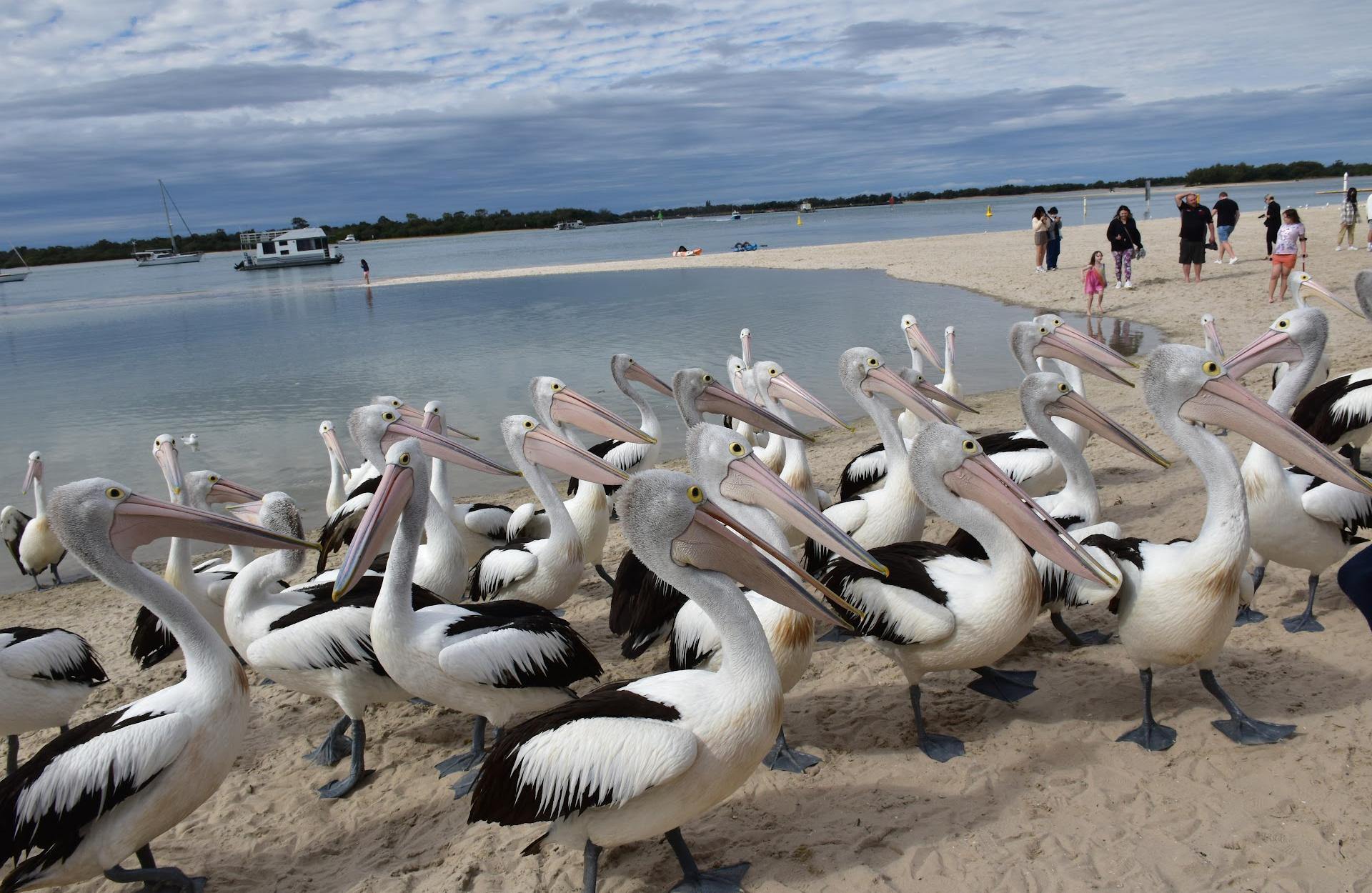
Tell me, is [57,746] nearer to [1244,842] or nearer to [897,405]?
[1244,842]

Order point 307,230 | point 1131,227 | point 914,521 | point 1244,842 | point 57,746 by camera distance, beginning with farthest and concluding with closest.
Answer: point 307,230
point 1131,227
point 914,521
point 57,746
point 1244,842

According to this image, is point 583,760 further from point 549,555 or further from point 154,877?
point 549,555

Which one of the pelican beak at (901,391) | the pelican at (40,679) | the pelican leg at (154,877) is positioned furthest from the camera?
the pelican beak at (901,391)

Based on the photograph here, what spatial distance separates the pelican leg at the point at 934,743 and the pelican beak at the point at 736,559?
3.61 ft

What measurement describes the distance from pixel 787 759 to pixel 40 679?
3.31 m

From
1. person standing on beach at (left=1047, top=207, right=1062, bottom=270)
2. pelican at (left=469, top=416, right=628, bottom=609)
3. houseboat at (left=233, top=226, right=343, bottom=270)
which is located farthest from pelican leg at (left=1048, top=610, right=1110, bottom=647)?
houseboat at (left=233, top=226, right=343, bottom=270)

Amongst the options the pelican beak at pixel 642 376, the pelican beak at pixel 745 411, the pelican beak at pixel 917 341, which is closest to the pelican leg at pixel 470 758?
the pelican beak at pixel 745 411

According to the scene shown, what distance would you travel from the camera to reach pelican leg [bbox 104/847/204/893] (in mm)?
3453

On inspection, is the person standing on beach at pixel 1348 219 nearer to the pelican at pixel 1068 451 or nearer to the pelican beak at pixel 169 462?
the pelican at pixel 1068 451

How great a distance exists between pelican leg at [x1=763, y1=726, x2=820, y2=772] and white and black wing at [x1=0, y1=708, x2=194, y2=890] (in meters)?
2.18

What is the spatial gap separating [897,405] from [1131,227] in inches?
419

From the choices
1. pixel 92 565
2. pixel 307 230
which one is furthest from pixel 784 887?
pixel 307 230

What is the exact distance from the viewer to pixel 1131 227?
58.6ft

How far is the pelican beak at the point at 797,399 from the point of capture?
6.56 m
